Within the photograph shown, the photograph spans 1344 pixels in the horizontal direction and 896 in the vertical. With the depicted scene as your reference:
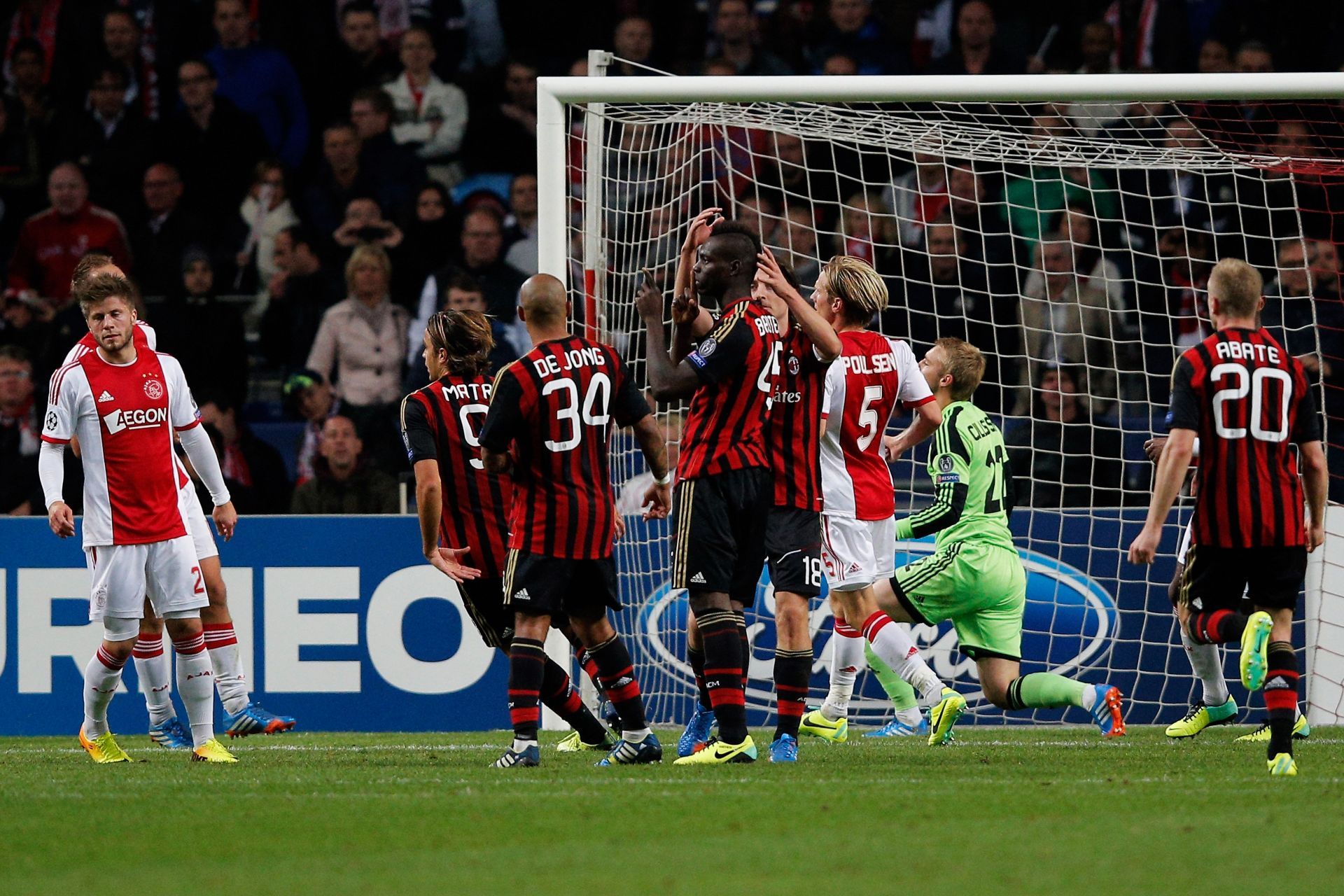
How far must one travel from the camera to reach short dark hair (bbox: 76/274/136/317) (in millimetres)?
7055

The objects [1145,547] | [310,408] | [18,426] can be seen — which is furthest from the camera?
[18,426]

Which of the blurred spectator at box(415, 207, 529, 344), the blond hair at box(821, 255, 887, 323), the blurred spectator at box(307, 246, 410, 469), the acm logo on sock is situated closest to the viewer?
the blond hair at box(821, 255, 887, 323)

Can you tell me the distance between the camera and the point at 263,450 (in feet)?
39.9

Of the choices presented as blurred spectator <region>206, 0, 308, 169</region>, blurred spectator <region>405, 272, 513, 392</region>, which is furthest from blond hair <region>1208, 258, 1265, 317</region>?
blurred spectator <region>206, 0, 308, 169</region>

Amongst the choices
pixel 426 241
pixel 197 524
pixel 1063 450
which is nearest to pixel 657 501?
pixel 197 524

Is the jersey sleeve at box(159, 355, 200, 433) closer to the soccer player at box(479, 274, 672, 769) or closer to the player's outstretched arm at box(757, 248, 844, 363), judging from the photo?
the soccer player at box(479, 274, 672, 769)

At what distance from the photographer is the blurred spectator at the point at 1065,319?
37.1 ft

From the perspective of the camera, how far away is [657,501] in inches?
277

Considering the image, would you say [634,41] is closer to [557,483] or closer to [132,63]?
[132,63]

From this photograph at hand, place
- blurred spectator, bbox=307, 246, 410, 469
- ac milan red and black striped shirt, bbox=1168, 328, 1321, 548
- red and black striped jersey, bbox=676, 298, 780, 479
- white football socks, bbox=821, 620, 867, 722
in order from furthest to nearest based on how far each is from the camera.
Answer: blurred spectator, bbox=307, 246, 410, 469 < white football socks, bbox=821, 620, 867, 722 < red and black striped jersey, bbox=676, 298, 780, 479 < ac milan red and black striped shirt, bbox=1168, 328, 1321, 548

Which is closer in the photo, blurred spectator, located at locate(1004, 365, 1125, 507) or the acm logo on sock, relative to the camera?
the acm logo on sock

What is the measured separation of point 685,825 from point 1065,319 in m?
7.28

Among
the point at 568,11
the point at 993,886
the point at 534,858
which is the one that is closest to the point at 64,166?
the point at 568,11

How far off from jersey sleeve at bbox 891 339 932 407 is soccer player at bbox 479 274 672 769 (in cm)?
174
